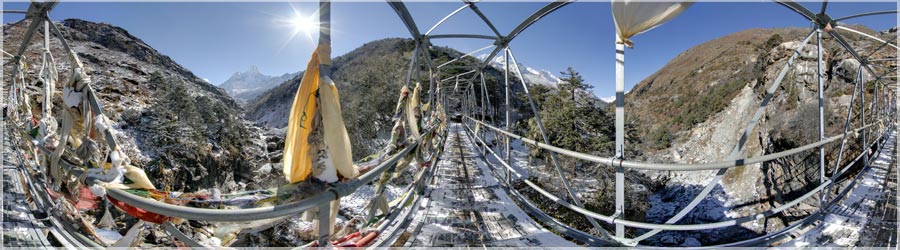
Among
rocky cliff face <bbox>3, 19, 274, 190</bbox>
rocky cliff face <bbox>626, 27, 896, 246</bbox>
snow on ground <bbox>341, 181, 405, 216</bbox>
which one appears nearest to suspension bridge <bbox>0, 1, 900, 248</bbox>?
snow on ground <bbox>341, 181, 405, 216</bbox>

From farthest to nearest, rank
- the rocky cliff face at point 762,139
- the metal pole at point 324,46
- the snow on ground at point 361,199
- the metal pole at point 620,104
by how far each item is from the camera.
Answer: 1. the rocky cliff face at point 762,139
2. the snow on ground at point 361,199
3. the metal pole at point 620,104
4. the metal pole at point 324,46

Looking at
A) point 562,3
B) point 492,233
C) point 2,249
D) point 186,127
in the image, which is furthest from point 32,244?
point 186,127

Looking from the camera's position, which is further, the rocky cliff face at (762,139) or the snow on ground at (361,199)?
the rocky cliff face at (762,139)

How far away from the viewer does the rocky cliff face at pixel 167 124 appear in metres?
14.4

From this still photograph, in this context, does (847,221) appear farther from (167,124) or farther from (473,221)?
(167,124)

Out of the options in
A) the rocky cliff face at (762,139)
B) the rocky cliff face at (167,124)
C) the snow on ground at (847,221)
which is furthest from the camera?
the rocky cliff face at (167,124)

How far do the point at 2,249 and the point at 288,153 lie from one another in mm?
2387

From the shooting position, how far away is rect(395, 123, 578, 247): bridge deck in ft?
7.90

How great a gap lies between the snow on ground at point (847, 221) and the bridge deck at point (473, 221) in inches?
75.6

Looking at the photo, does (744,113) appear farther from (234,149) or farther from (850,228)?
(234,149)

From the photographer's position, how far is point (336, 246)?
→ 1.69m

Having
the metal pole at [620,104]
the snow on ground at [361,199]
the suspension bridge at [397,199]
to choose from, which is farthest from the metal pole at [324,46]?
the snow on ground at [361,199]

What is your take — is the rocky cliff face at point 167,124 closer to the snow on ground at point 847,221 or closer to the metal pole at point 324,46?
the metal pole at point 324,46

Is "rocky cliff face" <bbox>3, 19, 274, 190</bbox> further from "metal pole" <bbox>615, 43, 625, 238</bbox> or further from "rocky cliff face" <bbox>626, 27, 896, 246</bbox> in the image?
"rocky cliff face" <bbox>626, 27, 896, 246</bbox>
